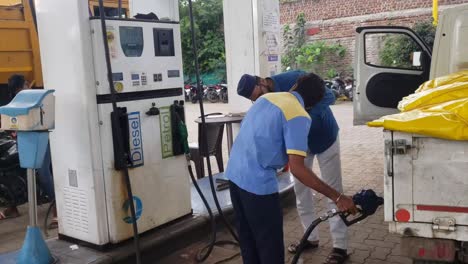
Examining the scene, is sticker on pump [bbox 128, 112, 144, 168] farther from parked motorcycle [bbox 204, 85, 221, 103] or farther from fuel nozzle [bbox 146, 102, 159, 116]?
parked motorcycle [bbox 204, 85, 221, 103]

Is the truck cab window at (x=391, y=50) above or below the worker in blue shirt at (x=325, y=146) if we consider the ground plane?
above

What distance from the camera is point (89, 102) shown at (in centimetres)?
373

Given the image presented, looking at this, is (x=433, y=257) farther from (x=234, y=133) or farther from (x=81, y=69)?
(x=234, y=133)

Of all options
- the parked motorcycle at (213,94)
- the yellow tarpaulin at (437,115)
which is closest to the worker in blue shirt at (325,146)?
the yellow tarpaulin at (437,115)

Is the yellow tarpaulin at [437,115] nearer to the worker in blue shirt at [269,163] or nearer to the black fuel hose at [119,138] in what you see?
the worker in blue shirt at [269,163]

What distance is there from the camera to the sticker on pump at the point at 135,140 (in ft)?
13.1

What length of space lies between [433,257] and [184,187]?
2551 millimetres

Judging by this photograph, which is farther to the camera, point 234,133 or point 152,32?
point 234,133

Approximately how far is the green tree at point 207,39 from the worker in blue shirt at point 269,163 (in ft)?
68.9

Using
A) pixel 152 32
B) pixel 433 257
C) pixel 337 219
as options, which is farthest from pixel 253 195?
pixel 152 32

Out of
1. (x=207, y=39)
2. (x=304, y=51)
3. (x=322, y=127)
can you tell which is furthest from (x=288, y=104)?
(x=207, y=39)

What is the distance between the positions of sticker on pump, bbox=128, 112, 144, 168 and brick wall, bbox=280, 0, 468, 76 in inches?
604

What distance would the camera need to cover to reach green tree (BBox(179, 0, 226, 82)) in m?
24.1

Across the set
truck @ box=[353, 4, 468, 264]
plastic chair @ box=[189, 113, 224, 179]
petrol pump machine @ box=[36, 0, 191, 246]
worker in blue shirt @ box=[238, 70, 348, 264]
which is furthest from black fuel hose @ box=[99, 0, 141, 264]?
plastic chair @ box=[189, 113, 224, 179]
